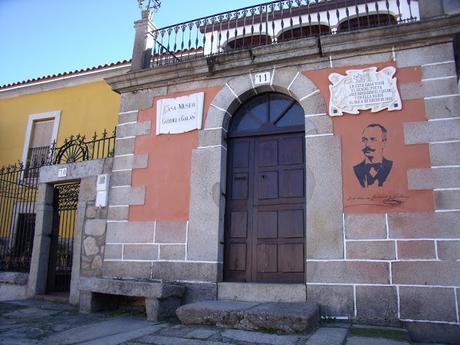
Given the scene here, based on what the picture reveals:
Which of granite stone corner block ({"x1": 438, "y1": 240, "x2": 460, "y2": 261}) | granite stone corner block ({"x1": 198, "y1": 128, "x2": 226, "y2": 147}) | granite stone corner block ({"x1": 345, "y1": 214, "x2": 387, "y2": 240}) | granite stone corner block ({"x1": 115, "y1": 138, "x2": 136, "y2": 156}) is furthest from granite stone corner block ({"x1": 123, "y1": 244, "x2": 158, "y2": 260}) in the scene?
granite stone corner block ({"x1": 438, "y1": 240, "x2": 460, "y2": 261})

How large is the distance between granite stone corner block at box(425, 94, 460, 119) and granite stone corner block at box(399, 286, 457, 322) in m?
2.02

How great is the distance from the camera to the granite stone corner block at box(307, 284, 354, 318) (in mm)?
4664

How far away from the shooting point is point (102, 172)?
6.70m

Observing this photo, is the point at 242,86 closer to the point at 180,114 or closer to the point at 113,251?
the point at 180,114

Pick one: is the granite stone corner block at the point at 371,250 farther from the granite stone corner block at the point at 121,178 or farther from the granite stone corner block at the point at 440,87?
the granite stone corner block at the point at 121,178

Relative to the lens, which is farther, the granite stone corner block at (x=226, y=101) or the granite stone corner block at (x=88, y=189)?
the granite stone corner block at (x=88, y=189)

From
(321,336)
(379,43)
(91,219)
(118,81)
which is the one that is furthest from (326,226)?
(118,81)

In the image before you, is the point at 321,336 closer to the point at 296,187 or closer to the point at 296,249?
the point at 296,249

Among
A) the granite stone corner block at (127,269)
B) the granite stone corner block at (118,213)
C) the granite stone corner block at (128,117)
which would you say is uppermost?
the granite stone corner block at (128,117)

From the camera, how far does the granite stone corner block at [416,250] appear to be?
4.52 m

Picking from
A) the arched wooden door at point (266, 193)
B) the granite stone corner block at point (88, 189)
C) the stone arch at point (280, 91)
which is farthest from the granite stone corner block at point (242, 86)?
the granite stone corner block at point (88, 189)

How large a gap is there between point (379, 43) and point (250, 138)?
217 centimetres

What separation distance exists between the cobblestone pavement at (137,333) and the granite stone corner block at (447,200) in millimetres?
1502

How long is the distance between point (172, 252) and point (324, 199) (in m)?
2.27
